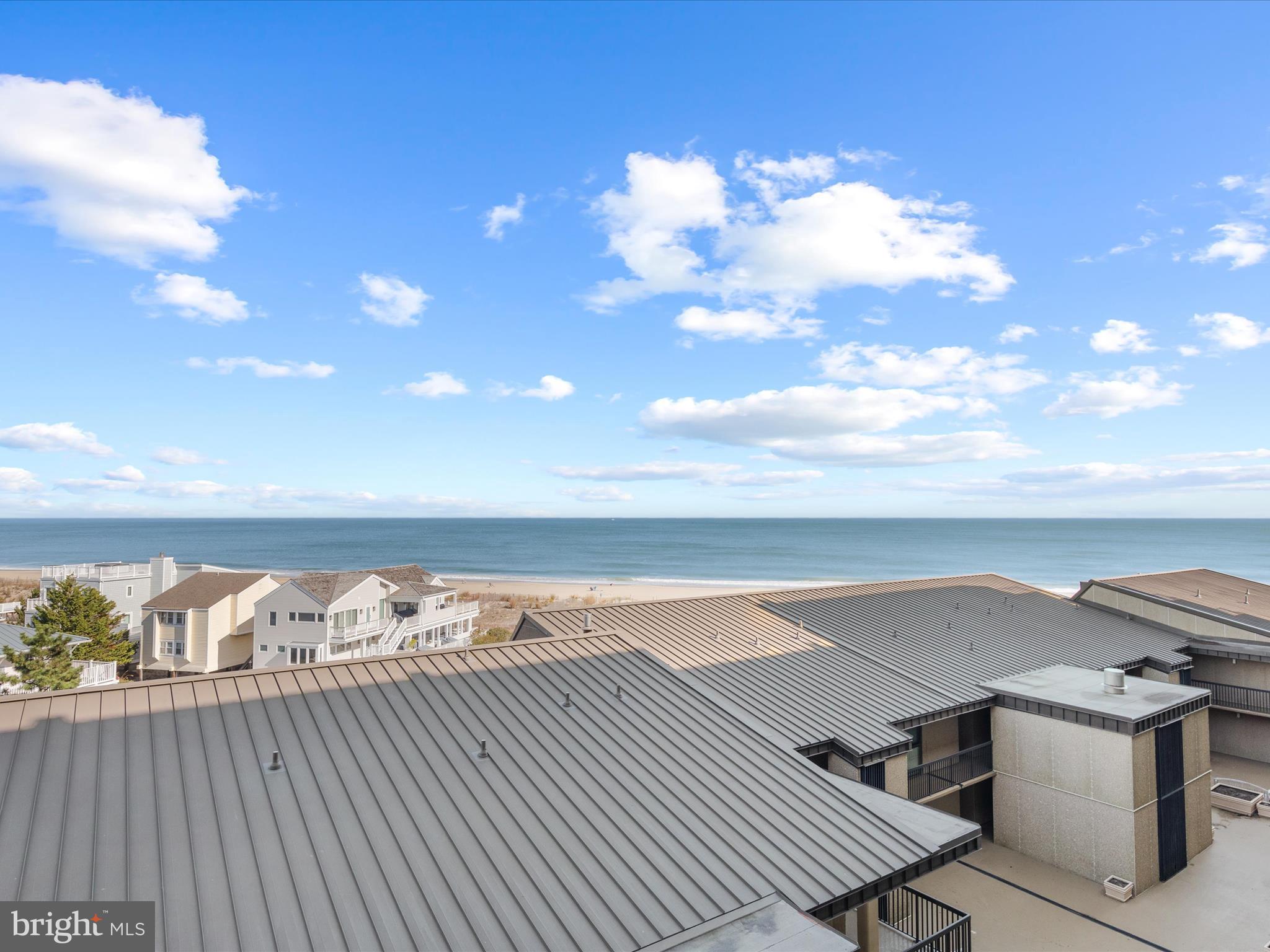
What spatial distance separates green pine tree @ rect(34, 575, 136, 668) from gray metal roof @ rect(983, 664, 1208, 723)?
3608 centimetres

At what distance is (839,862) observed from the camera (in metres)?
7.32

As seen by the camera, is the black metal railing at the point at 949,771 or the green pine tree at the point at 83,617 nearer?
the black metal railing at the point at 949,771

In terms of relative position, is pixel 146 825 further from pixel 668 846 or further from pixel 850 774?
pixel 850 774

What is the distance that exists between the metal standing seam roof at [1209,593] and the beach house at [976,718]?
15.2 ft

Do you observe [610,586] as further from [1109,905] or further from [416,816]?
[416,816]

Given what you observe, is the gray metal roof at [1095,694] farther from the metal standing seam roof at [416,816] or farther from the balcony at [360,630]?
the balcony at [360,630]

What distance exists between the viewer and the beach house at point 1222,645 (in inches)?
803

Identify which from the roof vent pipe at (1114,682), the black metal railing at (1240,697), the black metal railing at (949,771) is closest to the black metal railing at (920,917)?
the black metal railing at (949,771)

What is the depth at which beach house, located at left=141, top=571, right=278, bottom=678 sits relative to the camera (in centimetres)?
3506

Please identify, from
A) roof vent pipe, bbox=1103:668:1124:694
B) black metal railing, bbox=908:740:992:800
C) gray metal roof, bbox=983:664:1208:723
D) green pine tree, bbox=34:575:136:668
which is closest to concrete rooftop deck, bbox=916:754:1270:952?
black metal railing, bbox=908:740:992:800

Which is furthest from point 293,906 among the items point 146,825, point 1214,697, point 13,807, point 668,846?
point 1214,697

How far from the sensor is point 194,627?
35.0 metres

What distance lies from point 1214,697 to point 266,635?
40408mm

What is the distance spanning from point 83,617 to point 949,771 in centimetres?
3740
